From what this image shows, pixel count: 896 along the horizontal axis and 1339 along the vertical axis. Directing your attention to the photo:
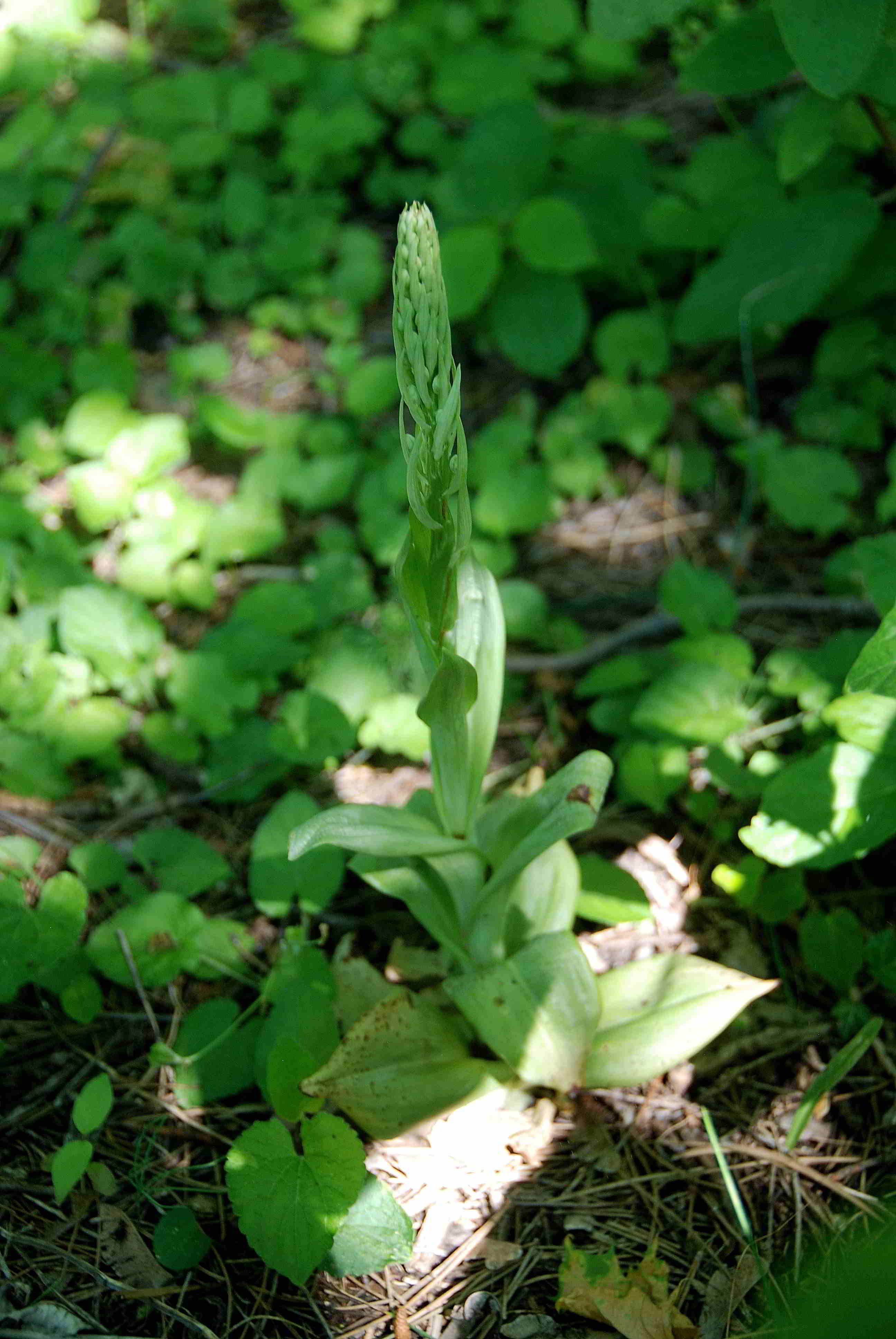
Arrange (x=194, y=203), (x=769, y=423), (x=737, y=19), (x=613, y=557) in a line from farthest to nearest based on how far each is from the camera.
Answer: (x=194, y=203) < (x=769, y=423) < (x=613, y=557) < (x=737, y=19)

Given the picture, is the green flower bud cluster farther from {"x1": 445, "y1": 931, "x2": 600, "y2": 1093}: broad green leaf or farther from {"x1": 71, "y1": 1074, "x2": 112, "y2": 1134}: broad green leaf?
{"x1": 71, "y1": 1074, "x2": 112, "y2": 1134}: broad green leaf

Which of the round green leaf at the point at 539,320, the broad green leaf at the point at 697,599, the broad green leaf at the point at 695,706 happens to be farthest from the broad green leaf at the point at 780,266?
the broad green leaf at the point at 695,706

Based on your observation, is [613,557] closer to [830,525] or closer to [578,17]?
[830,525]

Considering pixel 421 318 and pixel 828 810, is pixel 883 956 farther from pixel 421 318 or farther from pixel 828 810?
pixel 421 318

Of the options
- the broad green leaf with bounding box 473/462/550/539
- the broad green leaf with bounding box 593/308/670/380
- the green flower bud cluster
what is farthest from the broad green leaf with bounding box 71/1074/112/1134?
the broad green leaf with bounding box 593/308/670/380

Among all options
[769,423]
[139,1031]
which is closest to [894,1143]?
[139,1031]
